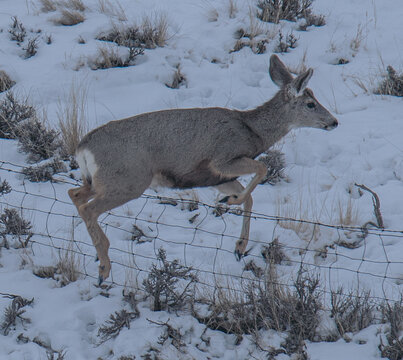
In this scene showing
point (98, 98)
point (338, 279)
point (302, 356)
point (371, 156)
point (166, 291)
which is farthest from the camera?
point (98, 98)

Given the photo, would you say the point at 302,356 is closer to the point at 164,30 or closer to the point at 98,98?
the point at 98,98

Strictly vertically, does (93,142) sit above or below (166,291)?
above

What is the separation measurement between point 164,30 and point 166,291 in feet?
18.6

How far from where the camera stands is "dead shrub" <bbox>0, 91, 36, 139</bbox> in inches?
340

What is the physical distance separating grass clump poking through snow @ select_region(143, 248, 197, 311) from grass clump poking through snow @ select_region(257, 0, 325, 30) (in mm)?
6096

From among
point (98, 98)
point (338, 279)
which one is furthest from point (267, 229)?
point (98, 98)

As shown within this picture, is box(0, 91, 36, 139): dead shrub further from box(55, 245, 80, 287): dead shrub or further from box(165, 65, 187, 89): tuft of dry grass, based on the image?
box(55, 245, 80, 287): dead shrub

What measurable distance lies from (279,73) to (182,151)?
162cm

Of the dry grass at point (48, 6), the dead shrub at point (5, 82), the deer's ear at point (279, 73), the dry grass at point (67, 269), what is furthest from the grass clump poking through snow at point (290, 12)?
the dry grass at point (67, 269)

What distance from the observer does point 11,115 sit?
8.71m

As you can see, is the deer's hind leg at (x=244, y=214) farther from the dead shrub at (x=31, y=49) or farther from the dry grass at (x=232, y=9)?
the dry grass at (x=232, y=9)

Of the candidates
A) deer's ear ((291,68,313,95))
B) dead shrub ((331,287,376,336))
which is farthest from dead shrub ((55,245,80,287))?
deer's ear ((291,68,313,95))

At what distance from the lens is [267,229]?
714cm

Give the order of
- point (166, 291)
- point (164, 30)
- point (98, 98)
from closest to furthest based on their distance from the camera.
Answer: point (166, 291)
point (98, 98)
point (164, 30)
